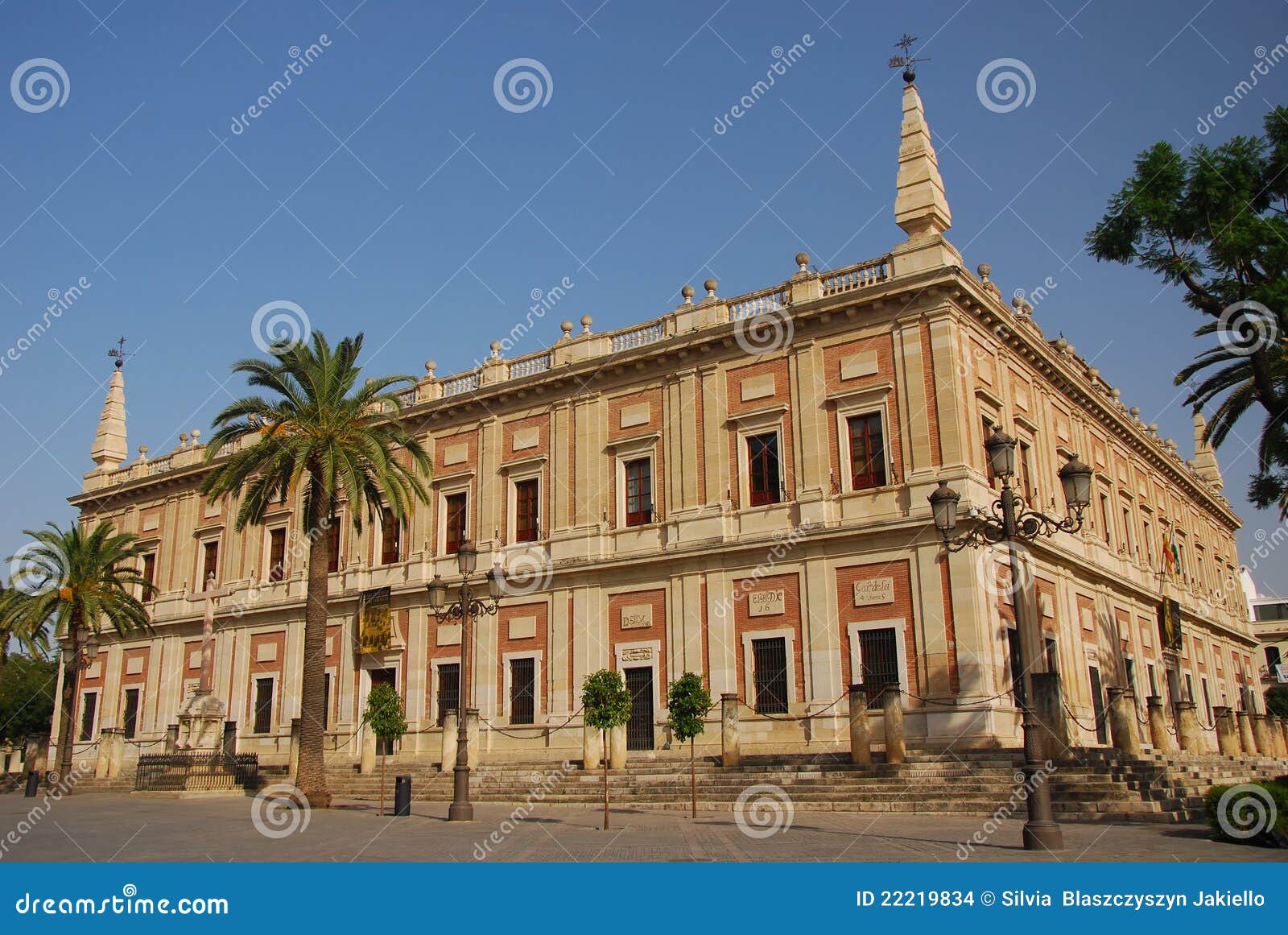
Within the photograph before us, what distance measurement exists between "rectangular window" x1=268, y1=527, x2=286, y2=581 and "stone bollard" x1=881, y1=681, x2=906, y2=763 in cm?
2066

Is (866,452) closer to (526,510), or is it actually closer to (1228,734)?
(526,510)

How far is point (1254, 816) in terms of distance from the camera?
11.2 m

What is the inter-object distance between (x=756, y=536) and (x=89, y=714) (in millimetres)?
26519

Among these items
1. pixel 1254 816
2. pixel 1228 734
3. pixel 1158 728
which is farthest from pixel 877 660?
pixel 1254 816

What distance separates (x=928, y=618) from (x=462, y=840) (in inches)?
428

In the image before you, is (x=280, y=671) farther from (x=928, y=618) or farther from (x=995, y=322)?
(x=995, y=322)

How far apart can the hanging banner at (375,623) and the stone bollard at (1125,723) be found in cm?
1811

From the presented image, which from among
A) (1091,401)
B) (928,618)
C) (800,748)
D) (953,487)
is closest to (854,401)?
(953,487)

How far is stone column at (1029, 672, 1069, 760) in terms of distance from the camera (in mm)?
17094

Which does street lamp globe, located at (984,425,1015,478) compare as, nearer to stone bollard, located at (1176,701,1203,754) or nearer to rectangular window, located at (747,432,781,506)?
stone bollard, located at (1176,701,1203,754)

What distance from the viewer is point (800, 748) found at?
2120cm

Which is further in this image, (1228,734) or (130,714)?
(130,714)

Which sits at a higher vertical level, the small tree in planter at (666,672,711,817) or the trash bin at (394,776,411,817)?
the small tree in planter at (666,672,711,817)

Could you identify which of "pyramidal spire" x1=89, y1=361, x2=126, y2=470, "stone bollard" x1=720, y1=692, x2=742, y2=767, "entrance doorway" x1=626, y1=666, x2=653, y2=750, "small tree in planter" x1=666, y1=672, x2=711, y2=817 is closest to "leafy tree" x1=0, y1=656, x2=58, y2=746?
"pyramidal spire" x1=89, y1=361, x2=126, y2=470
